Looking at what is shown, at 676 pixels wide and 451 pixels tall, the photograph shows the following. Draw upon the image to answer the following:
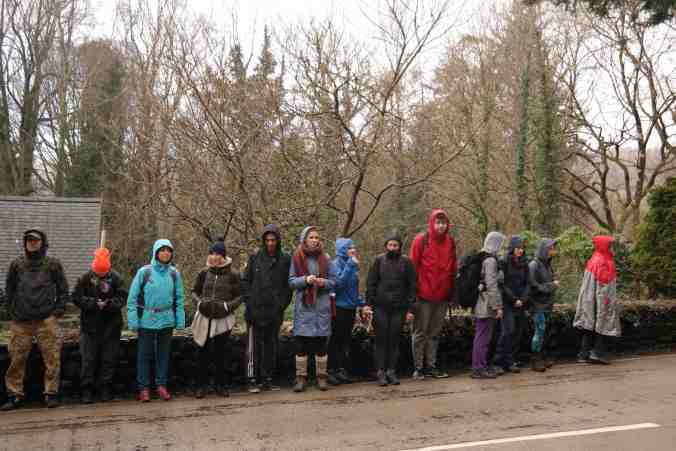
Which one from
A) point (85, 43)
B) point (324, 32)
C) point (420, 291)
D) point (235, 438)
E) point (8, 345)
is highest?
point (85, 43)

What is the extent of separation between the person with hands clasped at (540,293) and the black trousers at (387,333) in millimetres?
2037

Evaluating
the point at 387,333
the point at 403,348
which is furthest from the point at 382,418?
the point at 403,348

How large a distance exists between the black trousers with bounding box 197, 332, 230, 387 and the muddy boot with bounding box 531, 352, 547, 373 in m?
4.21

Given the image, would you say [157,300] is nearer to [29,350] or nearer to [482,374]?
[29,350]

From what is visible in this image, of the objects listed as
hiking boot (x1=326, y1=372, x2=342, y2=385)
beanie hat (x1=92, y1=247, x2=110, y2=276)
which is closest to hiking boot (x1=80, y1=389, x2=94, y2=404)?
beanie hat (x1=92, y1=247, x2=110, y2=276)

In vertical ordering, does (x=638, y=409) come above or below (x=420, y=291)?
below

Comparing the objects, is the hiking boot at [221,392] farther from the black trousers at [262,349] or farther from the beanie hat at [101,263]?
the beanie hat at [101,263]

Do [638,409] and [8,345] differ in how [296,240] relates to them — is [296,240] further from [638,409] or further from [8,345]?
[638,409]

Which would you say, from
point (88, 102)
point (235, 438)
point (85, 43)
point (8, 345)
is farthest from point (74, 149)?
point (235, 438)

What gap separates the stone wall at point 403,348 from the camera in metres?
7.66

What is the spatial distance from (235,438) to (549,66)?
21.7 m

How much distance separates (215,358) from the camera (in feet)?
25.6

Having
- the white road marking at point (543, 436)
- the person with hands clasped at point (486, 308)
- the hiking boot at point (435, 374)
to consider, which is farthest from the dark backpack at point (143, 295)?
the person with hands clasped at point (486, 308)

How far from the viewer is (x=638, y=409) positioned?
6785 millimetres
